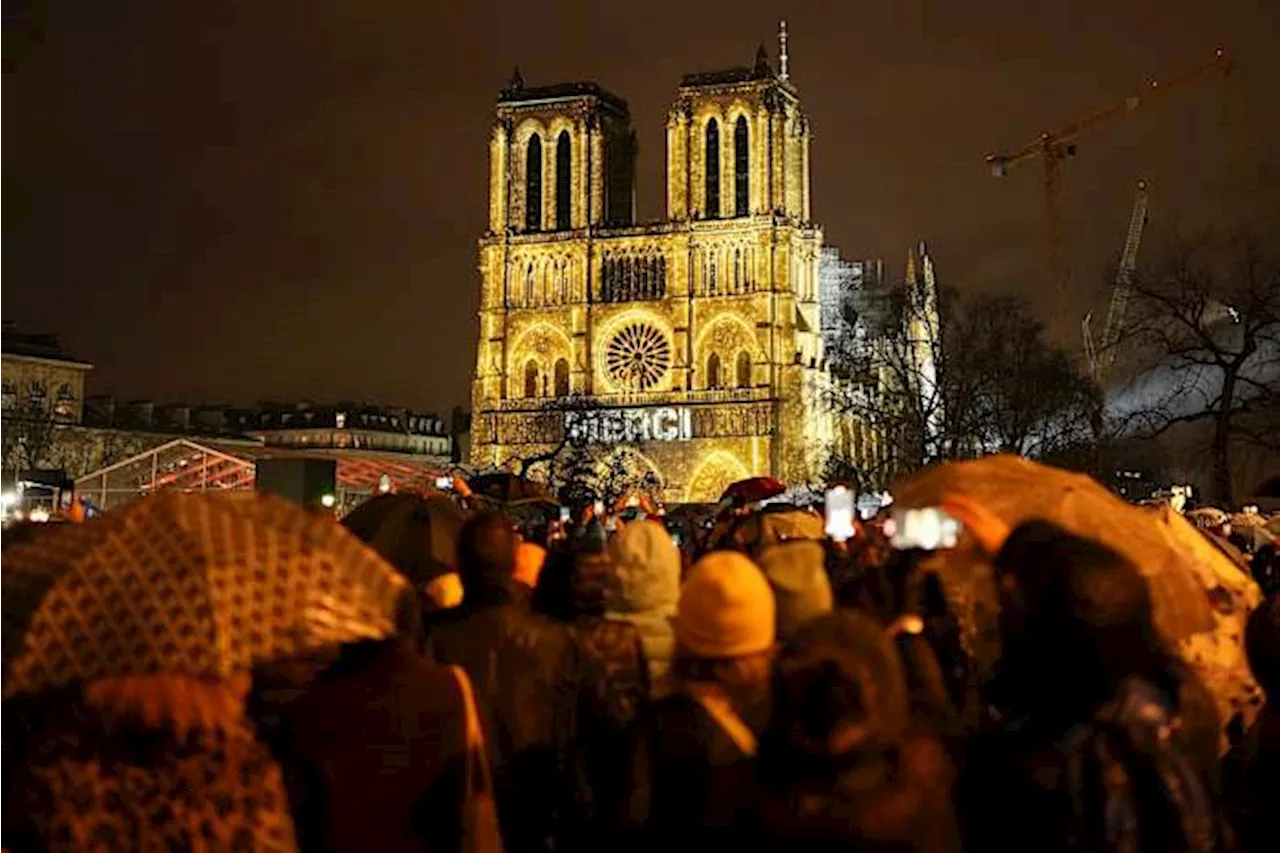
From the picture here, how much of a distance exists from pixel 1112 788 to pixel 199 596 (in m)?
2.20

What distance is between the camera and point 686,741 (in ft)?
14.3

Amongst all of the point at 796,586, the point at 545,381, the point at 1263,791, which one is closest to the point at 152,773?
the point at 796,586

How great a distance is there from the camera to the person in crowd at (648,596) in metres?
5.89

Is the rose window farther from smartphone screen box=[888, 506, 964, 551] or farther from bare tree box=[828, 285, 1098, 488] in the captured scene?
smartphone screen box=[888, 506, 964, 551]

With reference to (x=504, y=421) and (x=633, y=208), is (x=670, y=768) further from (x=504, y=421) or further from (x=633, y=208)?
(x=633, y=208)

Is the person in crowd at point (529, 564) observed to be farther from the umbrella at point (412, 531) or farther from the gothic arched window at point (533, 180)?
the gothic arched window at point (533, 180)

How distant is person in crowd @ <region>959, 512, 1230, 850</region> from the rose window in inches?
2805

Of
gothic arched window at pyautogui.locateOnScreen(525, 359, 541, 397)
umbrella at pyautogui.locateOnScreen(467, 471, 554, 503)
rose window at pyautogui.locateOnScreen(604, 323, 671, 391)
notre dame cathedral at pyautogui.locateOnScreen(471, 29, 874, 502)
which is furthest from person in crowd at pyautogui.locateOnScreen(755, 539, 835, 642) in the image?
gothic arched window at pyautogui.locateOnScreen(525, 359, 541, 397)

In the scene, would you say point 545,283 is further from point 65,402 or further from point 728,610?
point 728,610

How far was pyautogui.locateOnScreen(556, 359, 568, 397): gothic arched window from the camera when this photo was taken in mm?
76438

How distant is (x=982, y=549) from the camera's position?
6.39 meters

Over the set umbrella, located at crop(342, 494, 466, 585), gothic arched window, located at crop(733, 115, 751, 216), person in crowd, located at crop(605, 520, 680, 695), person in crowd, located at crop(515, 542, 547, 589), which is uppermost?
gothic arched window, located at crop(733, 115, 751, 216)

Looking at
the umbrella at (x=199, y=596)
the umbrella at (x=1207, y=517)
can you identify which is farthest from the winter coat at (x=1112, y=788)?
the umbrella at (x=1207, y=517)

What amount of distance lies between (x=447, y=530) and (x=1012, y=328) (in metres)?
45.0
